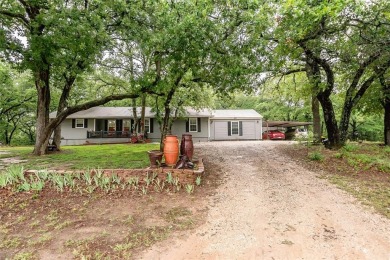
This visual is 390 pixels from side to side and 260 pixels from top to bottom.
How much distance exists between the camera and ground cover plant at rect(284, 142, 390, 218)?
16.8ft

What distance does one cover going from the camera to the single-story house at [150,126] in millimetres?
20344

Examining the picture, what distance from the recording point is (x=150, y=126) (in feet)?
68.2

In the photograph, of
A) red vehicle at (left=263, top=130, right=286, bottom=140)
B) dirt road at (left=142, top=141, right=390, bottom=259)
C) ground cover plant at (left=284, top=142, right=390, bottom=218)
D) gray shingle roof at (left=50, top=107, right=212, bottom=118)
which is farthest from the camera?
red vehicle at (left=263, top=130, right=286, bottom=140)

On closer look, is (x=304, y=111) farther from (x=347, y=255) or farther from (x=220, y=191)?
(x=347, y=255)

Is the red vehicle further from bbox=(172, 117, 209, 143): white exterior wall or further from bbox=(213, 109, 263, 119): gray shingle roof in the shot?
bbox=(172, 117, 209, 143): white exterior wall

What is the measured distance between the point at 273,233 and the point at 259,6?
565 centimetres

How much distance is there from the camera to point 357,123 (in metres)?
26.4

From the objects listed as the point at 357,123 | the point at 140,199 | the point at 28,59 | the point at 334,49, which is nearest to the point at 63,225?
the point at 140,199

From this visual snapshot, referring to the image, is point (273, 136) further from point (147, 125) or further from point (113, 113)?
point (113, 113)

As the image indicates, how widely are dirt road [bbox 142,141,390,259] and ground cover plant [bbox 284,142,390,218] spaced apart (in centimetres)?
41

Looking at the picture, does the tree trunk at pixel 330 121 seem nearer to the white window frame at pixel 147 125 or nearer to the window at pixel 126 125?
the white window frame at pixel 147 125

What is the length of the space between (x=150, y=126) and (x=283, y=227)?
58.2 ft

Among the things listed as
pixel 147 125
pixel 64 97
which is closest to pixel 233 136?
pixel 147 125

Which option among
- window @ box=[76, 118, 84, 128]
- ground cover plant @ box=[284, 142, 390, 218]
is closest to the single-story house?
window @ box=[76, 118, 84, 128]
